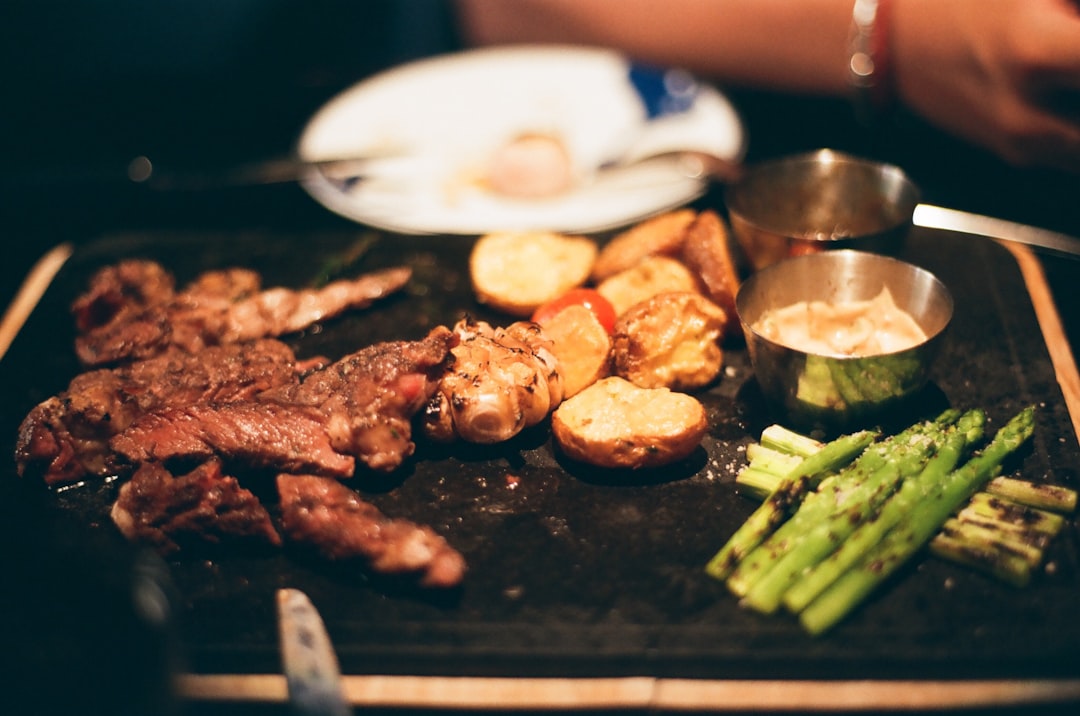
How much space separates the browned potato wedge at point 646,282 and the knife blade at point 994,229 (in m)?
1.52

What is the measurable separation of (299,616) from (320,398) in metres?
1.09

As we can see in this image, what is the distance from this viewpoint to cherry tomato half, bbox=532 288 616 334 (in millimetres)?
4434

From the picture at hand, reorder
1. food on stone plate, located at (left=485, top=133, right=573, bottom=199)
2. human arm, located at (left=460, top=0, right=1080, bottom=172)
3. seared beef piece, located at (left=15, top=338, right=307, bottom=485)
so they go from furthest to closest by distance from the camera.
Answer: food on stone plate, located at (left=485, top=133, right=573, bottom=199) < human arm, located at (left=460, top=0, right=1080, bottom=172) < seared beef piece, located at (left=15, top=338, right=307, bottom=485)

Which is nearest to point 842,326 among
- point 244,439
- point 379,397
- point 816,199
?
point 816,199

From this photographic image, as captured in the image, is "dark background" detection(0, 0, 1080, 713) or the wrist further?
"dark background" detection(0, 0, 1080, 713)

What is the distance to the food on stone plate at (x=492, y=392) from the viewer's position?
3.79 meters

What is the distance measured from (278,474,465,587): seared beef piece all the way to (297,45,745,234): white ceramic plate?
92.9 inches

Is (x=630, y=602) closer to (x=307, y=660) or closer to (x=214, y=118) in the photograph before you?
(x=307, y=660)

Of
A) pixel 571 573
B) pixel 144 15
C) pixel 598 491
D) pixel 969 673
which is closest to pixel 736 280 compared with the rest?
pixel 598 491

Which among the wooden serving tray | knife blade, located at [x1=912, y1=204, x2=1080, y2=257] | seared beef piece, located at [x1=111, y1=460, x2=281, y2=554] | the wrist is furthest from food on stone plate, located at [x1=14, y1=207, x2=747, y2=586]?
the wrist

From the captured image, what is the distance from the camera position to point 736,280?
4.60 m

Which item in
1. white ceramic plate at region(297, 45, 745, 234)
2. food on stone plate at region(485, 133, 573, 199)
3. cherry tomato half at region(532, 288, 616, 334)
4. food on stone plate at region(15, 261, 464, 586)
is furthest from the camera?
Answer: food on stone plate at region(485, 133, 573, 199)

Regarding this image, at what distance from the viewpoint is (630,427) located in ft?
12.1

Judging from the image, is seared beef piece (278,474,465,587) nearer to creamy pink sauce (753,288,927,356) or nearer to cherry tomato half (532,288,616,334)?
cherry tomato half (532,288,616,334)
